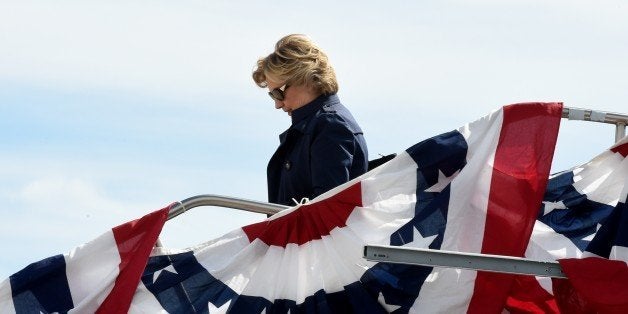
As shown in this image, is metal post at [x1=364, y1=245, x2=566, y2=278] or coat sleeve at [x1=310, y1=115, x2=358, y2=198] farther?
coat sleeve at [x1=310, y1=115, x2=358, y2=198]

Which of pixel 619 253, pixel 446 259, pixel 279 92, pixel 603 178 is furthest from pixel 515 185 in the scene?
pixel 279 92

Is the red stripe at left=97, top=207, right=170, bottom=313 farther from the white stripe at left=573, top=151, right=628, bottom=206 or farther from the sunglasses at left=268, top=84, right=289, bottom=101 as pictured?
the white stripe at left=573, top=151, right=628, bottom=206

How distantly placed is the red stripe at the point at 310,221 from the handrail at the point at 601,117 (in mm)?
1154

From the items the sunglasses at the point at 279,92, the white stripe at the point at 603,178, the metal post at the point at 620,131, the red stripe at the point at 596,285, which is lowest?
the red stripe at the point at 596,285

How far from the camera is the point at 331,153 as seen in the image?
281 inches

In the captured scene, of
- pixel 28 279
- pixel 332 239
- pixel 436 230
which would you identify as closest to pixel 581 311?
pixel 436 230

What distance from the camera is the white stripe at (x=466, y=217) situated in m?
6.41

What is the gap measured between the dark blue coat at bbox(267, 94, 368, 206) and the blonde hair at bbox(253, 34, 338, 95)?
107 mm

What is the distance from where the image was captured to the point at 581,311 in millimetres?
6215

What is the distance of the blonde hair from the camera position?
7469 millimetres

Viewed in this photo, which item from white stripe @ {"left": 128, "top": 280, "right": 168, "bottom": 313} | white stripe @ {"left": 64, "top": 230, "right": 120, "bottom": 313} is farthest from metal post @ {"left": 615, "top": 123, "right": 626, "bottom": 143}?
white stripe @ {"left": 64, "top": 230, "right": 120, "bottom": 313}

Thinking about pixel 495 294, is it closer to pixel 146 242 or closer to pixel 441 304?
pixel 441 304

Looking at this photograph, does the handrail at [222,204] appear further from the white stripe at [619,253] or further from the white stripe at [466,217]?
the white stripe at [619,253]

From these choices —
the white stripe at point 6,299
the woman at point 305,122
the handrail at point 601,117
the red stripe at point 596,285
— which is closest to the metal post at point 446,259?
the red stripe at point 596,285
